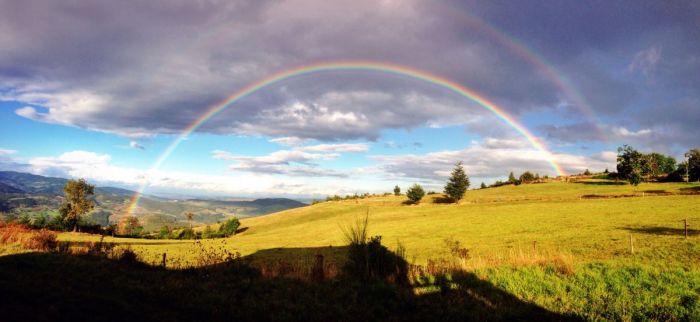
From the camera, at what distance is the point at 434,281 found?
13.9 metres

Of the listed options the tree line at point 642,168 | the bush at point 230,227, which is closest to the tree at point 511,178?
the tree line at point 642,168

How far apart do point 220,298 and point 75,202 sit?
128 m

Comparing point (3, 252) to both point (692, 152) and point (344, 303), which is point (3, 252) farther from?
point (692, 152)

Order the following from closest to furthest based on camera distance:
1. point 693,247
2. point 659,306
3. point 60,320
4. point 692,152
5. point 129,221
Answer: point 60,320 → point 659,306 → point 693,247 → point 692,152 → point 129,221

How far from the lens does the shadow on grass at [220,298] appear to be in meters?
9.73

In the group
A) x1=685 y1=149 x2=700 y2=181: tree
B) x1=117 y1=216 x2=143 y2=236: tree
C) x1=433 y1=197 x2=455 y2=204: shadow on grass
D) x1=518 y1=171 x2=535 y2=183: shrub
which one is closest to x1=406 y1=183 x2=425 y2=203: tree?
x1=433 y1=197 x2=455 y2=204: shadow on grass

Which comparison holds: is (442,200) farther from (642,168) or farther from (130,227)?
(130,227)

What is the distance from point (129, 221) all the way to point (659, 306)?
6160 inches

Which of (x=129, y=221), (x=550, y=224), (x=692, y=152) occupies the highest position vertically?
(x=692, y=152)

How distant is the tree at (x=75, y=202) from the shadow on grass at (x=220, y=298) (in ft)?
385

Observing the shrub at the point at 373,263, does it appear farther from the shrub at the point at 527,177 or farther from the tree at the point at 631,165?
the shrub at the point at 527,177

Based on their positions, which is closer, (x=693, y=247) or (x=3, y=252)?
(x=3, y=252)

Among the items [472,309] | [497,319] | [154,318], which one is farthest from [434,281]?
[154,318]

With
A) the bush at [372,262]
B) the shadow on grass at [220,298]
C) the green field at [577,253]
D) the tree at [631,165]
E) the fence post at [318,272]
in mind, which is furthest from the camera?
the tree at [631,165]
